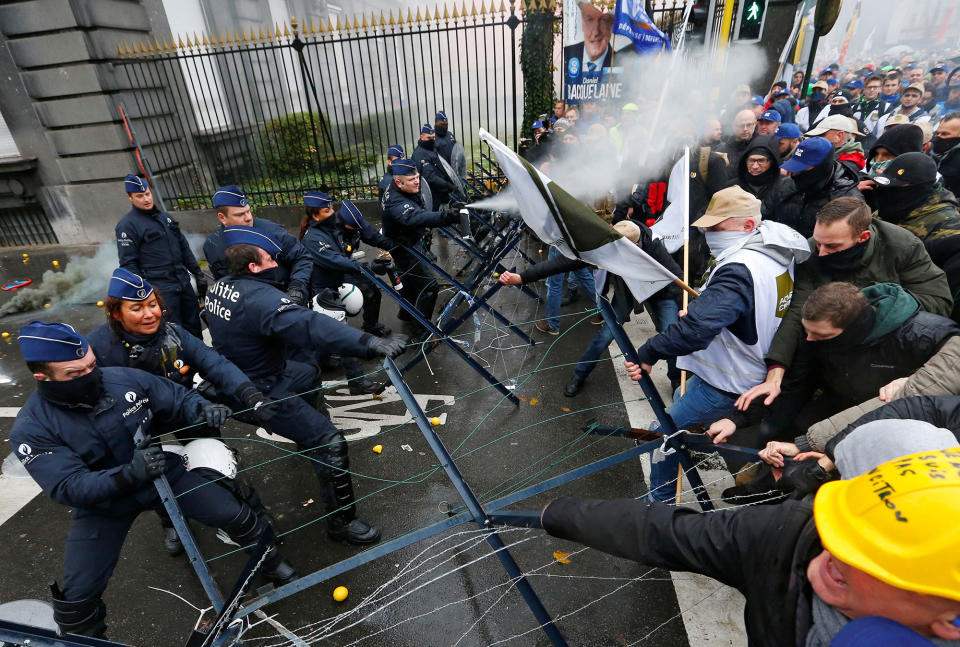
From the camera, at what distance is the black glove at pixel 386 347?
279 centimetres

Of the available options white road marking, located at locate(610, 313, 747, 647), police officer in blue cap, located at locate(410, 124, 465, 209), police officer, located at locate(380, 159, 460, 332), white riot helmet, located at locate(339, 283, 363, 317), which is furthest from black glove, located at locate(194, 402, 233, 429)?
police officer in blue cap, located at locate(410, 124, 465, 209)

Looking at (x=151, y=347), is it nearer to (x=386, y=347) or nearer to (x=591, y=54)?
(x=386, y=347)

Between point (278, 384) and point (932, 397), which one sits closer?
point (932, 397)

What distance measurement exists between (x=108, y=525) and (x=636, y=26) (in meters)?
7.37

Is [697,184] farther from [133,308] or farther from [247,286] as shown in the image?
[133,308]

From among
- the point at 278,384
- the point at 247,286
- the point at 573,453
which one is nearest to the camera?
the point at 247,286

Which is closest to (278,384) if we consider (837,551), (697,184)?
(837,551)

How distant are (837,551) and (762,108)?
9.42 meters

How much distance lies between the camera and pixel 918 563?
96 centimetres

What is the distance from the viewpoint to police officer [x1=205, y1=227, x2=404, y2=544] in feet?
9.88

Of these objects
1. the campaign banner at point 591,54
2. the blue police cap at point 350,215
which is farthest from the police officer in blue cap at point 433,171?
the campaign banner at point 591,54

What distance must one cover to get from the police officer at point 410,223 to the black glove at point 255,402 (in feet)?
9.91

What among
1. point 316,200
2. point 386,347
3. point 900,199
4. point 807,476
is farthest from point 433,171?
point 807,476

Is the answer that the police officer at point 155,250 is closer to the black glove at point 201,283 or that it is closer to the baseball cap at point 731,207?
the black glove at point 201,283
